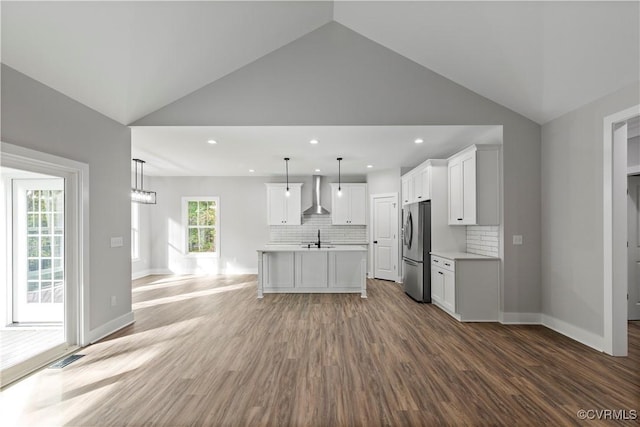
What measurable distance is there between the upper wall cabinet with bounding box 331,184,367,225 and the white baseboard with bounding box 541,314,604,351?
4.60 meters

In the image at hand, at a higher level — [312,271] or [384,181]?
[384,181]

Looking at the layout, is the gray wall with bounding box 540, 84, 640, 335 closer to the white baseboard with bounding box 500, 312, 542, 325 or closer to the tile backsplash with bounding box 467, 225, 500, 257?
the white baseboard with bounding box 500, 312, 542, 325

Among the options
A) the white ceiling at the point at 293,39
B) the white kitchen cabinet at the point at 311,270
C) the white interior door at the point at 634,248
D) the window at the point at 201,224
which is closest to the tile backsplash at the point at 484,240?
the white ceiling at the point at 293,39

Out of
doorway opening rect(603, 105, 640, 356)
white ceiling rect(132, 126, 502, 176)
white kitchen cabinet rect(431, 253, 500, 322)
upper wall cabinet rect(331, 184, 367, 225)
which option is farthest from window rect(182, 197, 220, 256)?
doorway opening rect(603, 105, 640, 356)

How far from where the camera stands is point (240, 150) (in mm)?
5586

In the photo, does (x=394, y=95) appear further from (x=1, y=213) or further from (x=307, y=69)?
(x=1, y=213)

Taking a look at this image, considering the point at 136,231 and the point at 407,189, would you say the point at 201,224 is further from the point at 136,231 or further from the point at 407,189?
the point at 407,189

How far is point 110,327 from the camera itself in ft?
12.8

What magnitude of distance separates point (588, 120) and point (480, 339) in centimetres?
270

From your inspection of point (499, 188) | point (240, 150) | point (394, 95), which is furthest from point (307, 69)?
point (499, 188)

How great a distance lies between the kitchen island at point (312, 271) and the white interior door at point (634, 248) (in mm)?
3849

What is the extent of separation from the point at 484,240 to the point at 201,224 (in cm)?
682

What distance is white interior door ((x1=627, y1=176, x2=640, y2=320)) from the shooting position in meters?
4.29

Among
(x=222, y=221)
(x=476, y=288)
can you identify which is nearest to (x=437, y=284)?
(x=476, y=288)
